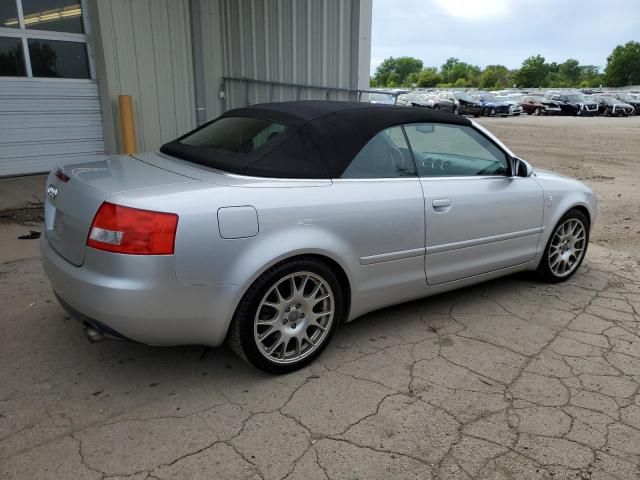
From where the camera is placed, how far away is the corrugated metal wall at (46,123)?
6.93 metres

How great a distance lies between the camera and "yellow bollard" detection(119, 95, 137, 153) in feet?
24.2

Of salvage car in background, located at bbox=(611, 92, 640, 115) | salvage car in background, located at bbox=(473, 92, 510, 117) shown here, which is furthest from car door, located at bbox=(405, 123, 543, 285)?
salvage car in background, located at bbox=(611, 92, 640, 115)

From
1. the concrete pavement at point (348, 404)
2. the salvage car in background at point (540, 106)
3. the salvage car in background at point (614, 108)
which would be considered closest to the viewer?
the concrete pavement at point (348, 404)

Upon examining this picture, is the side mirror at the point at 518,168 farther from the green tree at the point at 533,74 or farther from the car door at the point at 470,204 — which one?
the green tree at the point at 533,74

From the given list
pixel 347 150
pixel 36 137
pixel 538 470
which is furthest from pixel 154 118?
pixel 538 470

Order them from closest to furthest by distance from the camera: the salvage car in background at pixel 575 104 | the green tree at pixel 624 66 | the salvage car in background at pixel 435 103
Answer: the salvage car in background at pixel 435 103, the salvage car in background at pixel 575 104, the green tree at pixel 624 66

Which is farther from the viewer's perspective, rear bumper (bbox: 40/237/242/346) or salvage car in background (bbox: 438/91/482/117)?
salvage car in background (bbox: 438/91/482/117)

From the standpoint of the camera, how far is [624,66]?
96250mm

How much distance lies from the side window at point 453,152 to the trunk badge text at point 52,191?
2.17m

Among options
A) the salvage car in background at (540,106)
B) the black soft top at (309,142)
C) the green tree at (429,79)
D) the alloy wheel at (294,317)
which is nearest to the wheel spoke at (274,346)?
the alloy wheel at (294,317)

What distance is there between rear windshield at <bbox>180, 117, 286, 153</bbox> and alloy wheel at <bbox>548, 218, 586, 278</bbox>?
2.59 m

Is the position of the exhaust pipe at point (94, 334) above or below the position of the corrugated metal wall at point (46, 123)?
below

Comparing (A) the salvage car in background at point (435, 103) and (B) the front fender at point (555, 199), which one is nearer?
(B) the front fender at point (555, 199)

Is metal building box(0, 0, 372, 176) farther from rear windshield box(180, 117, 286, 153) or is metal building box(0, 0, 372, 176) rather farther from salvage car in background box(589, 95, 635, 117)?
salvage car in background box(589, 95, 635, 117)
